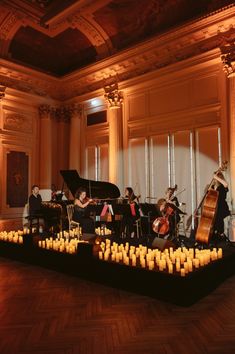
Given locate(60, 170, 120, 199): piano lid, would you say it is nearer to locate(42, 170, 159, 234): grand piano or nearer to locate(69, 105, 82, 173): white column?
locate(42, 170, 159, 234): grand piano

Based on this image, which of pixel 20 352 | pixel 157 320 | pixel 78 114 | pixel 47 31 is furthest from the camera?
pixel 78 114

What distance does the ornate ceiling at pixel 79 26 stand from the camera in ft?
29.7

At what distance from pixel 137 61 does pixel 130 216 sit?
556cm

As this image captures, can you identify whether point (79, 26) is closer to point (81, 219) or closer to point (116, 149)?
point (116, 149)

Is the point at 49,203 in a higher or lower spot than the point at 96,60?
lower

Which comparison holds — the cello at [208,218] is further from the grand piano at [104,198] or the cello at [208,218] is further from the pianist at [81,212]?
the pianist at [81,212]

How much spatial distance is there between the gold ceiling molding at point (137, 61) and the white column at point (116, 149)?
1350 mm

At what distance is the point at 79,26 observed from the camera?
10719 mm

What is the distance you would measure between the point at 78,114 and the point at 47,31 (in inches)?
128

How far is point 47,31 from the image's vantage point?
10969 mm

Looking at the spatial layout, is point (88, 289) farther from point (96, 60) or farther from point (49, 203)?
point (96, 60)

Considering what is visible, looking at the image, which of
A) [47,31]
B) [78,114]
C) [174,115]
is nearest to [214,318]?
[174,115]

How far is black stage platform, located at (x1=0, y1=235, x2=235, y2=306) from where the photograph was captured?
3680mm

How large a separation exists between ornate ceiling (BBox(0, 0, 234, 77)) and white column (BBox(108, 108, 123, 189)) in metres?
2.22
